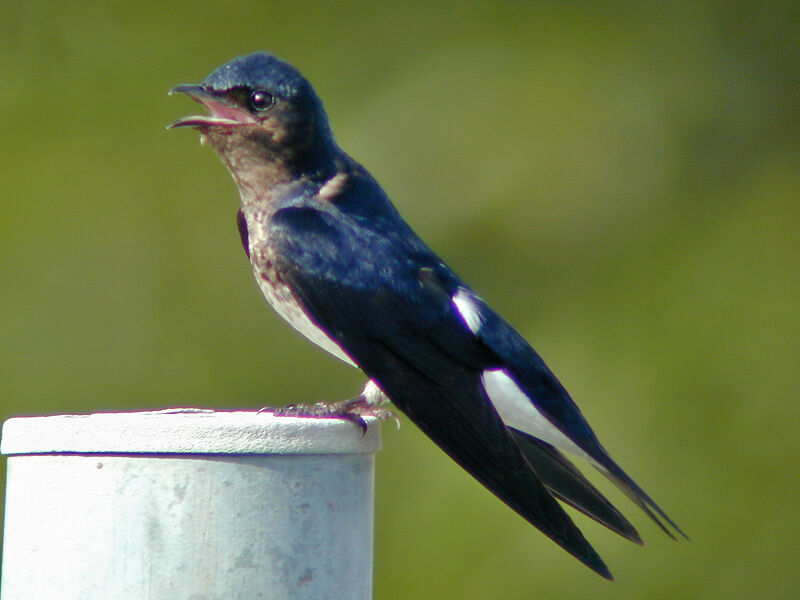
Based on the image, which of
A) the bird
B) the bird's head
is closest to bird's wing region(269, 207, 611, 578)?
the bird

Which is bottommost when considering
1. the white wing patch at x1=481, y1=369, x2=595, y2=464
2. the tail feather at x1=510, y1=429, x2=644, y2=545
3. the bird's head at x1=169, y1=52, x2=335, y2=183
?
the tail feather at x1=510, y1=429, x2=644, y2=545

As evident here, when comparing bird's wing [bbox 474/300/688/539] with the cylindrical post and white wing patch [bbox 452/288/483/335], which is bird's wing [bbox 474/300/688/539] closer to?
white wing patch [bbox 452/288/483/335]

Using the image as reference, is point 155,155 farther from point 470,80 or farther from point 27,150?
point 470,80

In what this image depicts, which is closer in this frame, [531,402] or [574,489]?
[574,489]

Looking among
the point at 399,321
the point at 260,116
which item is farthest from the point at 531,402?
the point at 260,116

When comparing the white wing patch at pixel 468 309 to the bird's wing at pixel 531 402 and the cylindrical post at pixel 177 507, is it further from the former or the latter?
the cylindrical post at pixel 177 507

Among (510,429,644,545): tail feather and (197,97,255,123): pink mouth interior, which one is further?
(197,97,255,123): pink mouth interior

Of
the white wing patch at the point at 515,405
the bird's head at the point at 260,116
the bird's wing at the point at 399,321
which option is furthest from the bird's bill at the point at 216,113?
the white wing patch at the point at 515,405

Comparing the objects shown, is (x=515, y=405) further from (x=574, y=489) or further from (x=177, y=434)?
(x=177, y=434)
